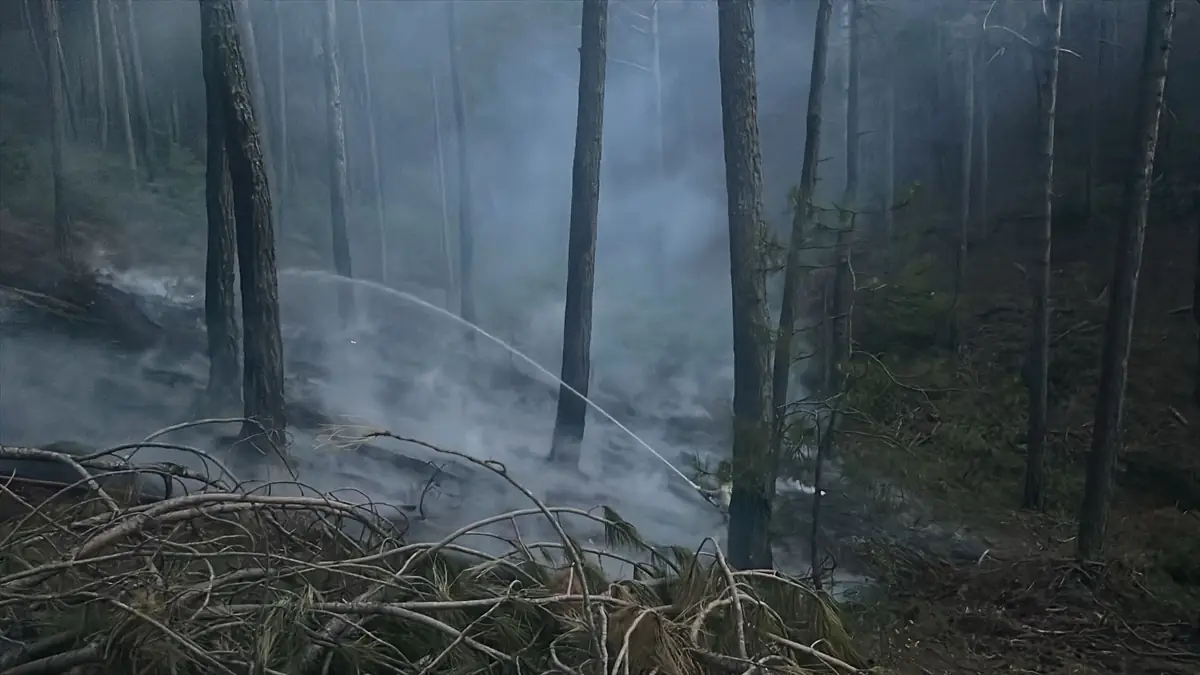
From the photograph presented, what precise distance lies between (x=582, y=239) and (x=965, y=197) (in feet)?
6.38

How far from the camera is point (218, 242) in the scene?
191 inches

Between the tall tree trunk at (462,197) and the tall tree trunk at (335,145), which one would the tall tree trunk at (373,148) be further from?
the tall tree trunk at (462,197)

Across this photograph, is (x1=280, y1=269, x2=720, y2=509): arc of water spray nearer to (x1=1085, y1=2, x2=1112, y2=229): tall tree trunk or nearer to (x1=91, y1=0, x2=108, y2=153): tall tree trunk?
(x1=91, y1=0, x2=108, y2=153): tall tree trunk

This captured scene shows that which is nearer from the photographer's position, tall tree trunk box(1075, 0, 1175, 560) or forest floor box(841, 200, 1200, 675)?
forest floor box(841, 200, 1200, 675)

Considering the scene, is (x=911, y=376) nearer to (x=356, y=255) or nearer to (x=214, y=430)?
(x=356, y=255)

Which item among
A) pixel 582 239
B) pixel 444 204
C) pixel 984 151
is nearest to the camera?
pixel 984 151

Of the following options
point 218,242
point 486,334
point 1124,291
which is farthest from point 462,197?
point 1124,291

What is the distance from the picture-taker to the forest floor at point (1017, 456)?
412 centimetres

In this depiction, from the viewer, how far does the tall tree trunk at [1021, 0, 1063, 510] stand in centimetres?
443

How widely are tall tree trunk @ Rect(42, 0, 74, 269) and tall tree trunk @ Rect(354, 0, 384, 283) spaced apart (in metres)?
1.55

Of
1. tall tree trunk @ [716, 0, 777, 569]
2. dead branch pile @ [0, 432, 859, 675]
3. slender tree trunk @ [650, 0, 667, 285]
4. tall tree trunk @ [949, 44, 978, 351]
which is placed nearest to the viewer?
dead branch pile @ [0, 432, 859, 675]

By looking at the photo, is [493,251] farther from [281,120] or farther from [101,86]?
[101,86]

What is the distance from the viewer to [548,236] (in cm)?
504

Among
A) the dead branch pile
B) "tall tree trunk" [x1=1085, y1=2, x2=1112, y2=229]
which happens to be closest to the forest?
"tall tree trunk" [x1=1085, y1=2, x2=1112, y2=229]
